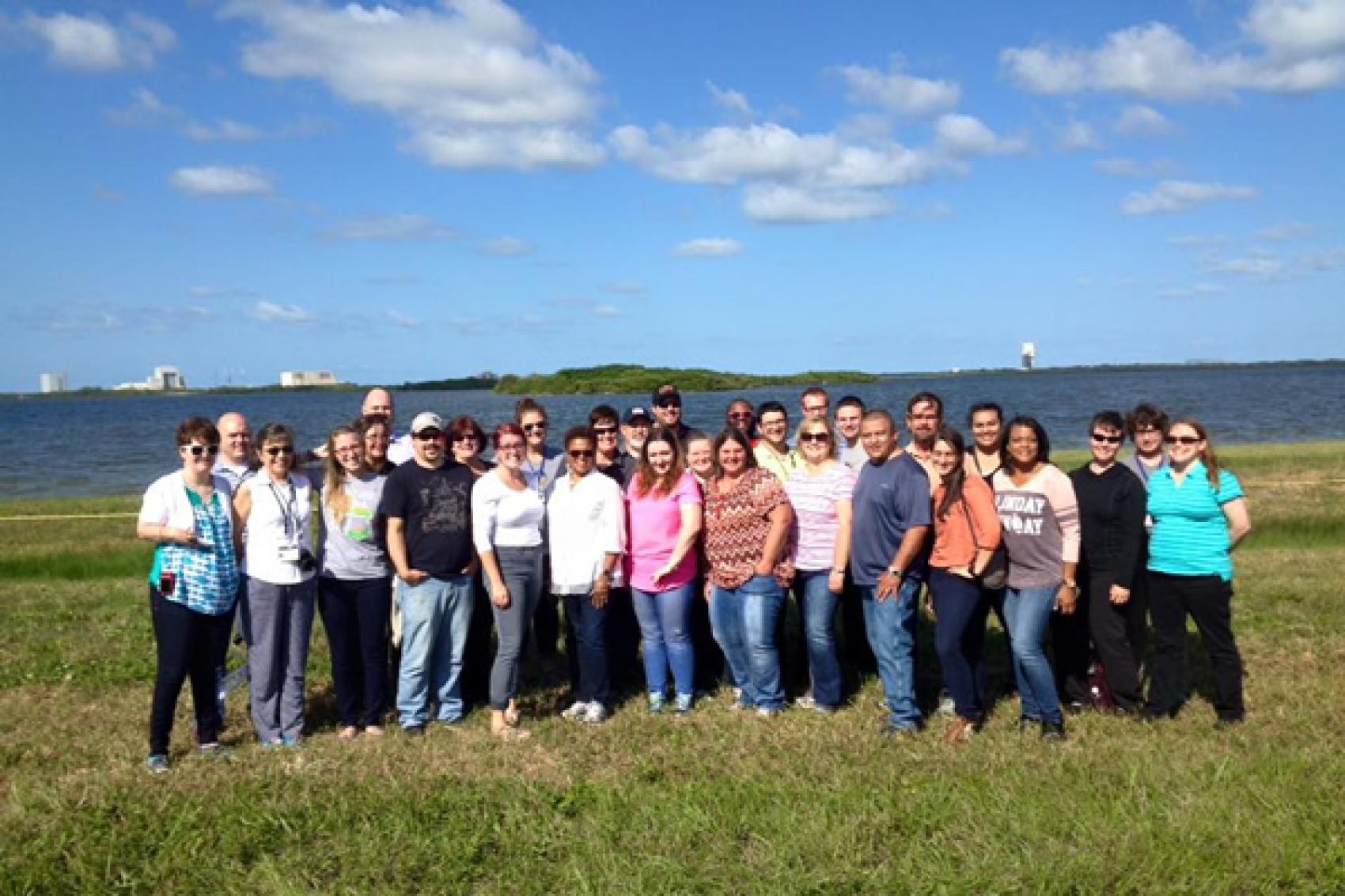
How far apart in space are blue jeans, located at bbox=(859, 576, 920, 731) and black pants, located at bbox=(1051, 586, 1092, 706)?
113cm

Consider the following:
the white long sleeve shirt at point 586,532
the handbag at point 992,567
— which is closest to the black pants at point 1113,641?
the handbag at point 992,567

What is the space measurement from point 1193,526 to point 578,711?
4.16m

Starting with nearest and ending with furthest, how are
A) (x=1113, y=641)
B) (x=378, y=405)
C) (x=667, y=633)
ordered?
(x=1113, y=641) < (x=667, y=633) < (x=378, y=405)

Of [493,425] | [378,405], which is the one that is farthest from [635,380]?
[378,405]

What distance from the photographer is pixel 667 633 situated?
6.69 metres

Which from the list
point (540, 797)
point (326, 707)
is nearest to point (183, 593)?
point (326, 707)

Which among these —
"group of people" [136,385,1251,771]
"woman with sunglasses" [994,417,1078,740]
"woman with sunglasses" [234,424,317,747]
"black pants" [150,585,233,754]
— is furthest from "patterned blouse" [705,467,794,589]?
"black pants" [150,585,233,754]

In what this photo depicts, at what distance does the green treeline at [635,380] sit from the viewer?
108562 mm

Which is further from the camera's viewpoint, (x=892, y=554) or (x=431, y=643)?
(x=431, y=643)

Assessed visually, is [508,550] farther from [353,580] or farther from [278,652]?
[278,652]

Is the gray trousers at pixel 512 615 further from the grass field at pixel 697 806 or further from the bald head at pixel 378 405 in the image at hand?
the bald head at pixel 378 405

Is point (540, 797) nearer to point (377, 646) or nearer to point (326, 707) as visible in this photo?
point (377, 646)

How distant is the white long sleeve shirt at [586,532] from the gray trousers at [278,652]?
1631 mm

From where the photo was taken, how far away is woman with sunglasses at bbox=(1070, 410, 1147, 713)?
6.05 meters
